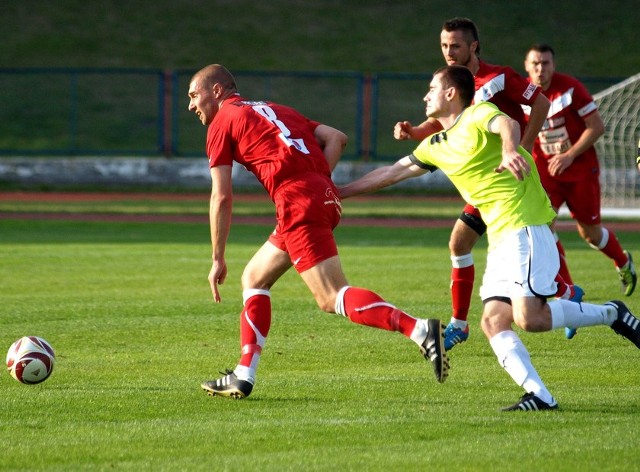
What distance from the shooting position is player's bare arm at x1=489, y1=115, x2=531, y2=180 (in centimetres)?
598

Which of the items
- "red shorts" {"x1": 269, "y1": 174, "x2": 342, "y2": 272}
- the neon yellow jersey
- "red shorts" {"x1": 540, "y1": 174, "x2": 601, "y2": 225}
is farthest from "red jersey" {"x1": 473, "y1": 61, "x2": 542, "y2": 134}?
"red shorts" {"x1": 540, "y1": 174, "x2": 601, "y2": 225}

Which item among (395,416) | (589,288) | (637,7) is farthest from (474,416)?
(637,7)

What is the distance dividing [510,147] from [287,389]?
2.18 m

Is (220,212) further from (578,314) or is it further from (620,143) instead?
(620,143)

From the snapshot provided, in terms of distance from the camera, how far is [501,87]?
859 centimetres

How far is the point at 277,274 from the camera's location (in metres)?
7.02

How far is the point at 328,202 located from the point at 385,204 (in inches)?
705

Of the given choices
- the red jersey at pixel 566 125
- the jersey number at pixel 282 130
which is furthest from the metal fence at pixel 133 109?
the jersey number at pixel 282 130

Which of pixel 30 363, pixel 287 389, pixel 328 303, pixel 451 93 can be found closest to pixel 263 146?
pixel 328 303

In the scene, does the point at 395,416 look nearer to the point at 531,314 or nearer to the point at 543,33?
the point at 531,314

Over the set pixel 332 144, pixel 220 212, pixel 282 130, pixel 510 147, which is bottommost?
pixel 220 212

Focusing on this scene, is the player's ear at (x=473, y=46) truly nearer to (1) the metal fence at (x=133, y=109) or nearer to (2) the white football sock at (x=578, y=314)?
(2) the white football sock at (x=578, y=314)

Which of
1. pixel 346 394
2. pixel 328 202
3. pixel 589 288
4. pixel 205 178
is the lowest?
pixel 205 178

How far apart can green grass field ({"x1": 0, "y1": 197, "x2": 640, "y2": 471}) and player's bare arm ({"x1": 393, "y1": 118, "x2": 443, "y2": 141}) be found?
5.33ft
